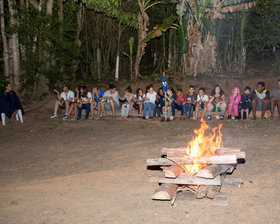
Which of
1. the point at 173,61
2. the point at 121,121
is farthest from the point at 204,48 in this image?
the point at 121,121

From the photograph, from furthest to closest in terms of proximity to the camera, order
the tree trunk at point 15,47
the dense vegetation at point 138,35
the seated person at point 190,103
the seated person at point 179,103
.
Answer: the dense vegetation at point 138,35, the tree trunk at point 15,47, the seated person at point 179,103, the seated person at point 190,103

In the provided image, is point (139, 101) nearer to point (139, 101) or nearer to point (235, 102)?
point (139, 101)

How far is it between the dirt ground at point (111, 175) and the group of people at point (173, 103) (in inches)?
30.9

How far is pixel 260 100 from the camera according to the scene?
11.7 metres

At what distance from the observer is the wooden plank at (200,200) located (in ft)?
15.3

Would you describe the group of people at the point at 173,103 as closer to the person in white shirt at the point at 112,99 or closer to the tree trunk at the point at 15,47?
the person in white shirt at the point at 112,99

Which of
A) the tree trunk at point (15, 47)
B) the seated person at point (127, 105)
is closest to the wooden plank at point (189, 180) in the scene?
the seated person at point (127, 105)

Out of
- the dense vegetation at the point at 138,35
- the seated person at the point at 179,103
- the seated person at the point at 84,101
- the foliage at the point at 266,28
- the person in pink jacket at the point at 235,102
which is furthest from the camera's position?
the dense vegetation at the point at 138,35

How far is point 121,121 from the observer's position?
12.0 metres

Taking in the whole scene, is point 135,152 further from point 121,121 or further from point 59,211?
point 121,121

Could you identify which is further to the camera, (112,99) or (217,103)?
(112,99)

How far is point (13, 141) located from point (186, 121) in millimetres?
5667

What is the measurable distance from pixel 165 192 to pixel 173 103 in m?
7.58

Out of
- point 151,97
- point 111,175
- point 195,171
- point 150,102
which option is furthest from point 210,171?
point 151,97
